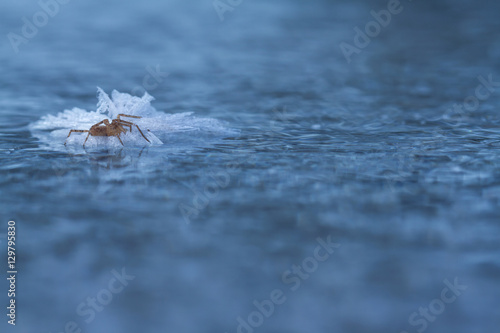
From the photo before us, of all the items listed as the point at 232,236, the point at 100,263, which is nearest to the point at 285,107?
the point at 232,236

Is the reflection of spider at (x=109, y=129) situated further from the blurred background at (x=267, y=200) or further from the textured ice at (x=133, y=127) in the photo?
the blurred background at (x=267, y=200)

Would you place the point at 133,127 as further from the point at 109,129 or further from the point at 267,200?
the point at 267,200

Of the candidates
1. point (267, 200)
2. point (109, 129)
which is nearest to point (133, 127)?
point (109, 129)

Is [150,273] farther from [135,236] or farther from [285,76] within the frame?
[285,76]

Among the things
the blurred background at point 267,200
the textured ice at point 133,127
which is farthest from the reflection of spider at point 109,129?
the blurred background at point 267,200

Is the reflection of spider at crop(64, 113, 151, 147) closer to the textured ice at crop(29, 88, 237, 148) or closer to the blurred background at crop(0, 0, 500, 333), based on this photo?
the textured ice at crop(29, 88, 237, 148)
